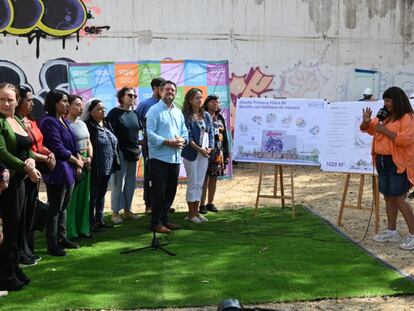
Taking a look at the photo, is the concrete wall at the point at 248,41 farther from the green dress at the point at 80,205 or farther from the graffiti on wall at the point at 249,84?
the green dress at the point at 80,205

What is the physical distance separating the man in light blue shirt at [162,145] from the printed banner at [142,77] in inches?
169

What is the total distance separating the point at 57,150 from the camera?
19.2ft

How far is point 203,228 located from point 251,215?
1.15 metres

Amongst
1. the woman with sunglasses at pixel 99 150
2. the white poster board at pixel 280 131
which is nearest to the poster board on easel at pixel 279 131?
the white poster board at pixel 280 131

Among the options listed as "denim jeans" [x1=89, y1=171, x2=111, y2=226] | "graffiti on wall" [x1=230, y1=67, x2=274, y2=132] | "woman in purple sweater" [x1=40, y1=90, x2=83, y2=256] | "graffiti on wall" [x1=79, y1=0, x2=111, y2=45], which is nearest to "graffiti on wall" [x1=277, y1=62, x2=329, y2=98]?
"graffiti on wall" [x1=230, y1=67, x2=274, y2=132]

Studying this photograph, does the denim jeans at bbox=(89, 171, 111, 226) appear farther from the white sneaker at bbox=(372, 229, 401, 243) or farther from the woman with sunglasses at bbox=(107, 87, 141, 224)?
the white sneaker at bbox=(372, 229, 401, 243)

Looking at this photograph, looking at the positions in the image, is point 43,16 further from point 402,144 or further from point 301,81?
point 402,144

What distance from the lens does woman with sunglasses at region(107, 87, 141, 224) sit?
7.50m

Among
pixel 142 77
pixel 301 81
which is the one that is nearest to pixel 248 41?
pixel 301 81

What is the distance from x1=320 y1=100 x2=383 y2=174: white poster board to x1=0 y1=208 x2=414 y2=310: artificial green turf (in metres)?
0.90

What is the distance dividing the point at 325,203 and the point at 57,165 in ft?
16.4

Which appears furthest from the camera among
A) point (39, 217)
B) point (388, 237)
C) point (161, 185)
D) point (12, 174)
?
point (161, 185)

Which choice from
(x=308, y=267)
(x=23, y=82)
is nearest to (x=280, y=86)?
(x=23, y=82)

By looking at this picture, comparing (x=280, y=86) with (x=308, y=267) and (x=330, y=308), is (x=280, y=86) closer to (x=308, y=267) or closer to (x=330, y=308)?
(x=308, y=267)
